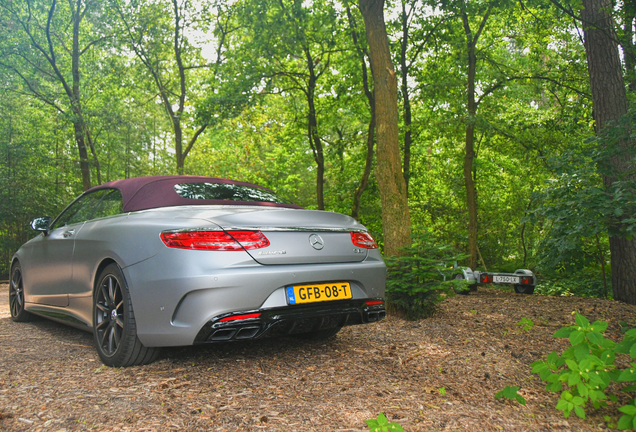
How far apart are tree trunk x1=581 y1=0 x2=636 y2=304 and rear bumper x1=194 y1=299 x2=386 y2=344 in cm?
554

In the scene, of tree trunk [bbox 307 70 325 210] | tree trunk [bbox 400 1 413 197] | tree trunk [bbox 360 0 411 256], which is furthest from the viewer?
tree trunk [bbox 307 70 325 210]

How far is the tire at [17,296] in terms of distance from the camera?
557 cm

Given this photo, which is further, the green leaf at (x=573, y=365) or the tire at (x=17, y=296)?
the tire at (x=17, y=296)

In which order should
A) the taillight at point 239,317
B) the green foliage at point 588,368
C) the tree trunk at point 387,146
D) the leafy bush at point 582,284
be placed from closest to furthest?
the green foliage at point 588,368 < the taillight at point 239,317 < the tree trunk at point 387,146 < the leafy bush at point 582,284

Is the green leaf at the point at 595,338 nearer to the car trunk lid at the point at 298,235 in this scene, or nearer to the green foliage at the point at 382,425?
the green foliage at the point at 382,425

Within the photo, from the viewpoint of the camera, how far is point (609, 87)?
727cm

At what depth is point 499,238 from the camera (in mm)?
16719

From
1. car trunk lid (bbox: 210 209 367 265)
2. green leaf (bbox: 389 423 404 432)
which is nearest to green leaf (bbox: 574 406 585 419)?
green leaf (bbox: 389 423 404 432)

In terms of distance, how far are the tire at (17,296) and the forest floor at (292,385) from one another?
2.37 feet

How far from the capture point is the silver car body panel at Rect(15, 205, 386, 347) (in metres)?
3.00

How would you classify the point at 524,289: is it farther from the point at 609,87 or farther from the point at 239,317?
the point at 239,317

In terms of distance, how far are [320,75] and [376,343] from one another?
40.0 ft

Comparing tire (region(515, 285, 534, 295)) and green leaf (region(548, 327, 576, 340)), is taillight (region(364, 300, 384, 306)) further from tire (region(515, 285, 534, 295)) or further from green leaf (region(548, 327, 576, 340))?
tire (region(515, 285, 534, 295))

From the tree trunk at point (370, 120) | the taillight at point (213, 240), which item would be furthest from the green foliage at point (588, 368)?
the tree trunk at point (370, 120)
